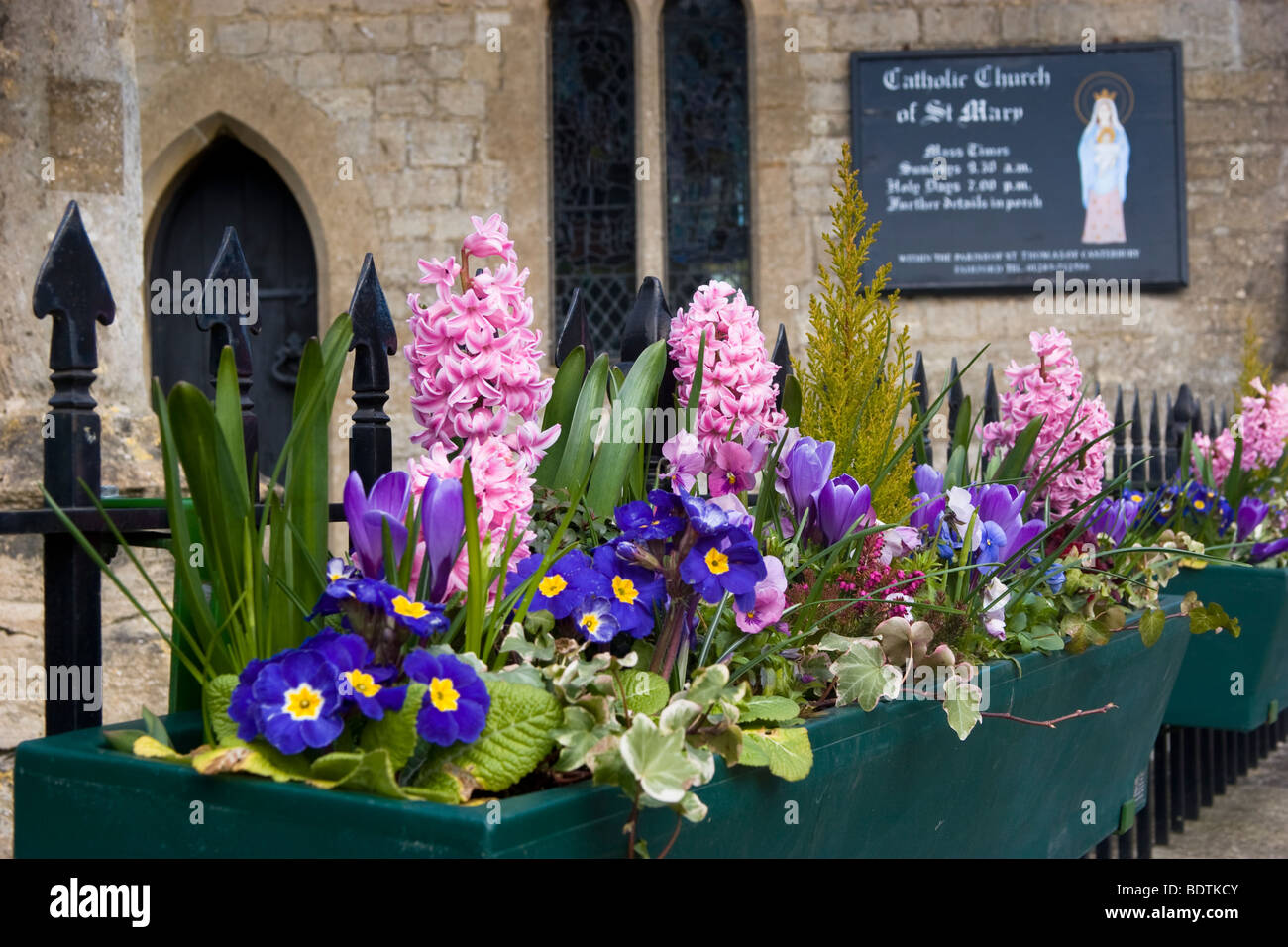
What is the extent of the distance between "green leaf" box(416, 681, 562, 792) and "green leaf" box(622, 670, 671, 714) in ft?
0.32

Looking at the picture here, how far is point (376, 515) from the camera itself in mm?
1188

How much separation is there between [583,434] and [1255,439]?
11.1ft

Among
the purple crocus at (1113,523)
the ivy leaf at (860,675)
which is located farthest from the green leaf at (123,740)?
the purple crocus at (1113,523)

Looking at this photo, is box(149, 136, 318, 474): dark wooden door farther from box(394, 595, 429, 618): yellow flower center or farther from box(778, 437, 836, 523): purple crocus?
box(394, 595, 429, 618): yellow flower center

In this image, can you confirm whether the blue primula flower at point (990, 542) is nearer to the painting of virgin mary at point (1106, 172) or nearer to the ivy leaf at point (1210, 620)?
the ivy leaf at point (1210, 620)

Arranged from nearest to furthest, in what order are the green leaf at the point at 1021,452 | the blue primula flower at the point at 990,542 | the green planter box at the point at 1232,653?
the blue primula flower at the point at 990,542, the green leaf at the point at 1021,452, the green planter box at the point at 1232,653

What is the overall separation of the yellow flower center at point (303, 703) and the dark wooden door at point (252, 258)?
8.17 metres

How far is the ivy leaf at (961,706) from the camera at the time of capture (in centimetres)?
144

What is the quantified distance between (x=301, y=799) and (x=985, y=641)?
1.12 metres

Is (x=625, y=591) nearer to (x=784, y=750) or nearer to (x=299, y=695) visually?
(x=784, y=750)

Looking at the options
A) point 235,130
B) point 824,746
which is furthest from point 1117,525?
point 235,130

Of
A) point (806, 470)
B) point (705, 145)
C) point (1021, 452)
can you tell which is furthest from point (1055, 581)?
point (705, 145)
